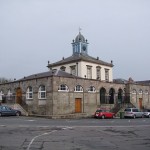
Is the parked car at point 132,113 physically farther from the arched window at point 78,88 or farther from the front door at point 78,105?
the arched window at point 78,88

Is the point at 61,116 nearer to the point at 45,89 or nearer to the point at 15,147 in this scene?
the point at 45,89

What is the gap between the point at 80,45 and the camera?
63406mm

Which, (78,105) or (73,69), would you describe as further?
(73,69)

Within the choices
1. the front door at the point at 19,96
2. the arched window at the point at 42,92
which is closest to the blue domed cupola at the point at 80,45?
the front door at the point at 19,96

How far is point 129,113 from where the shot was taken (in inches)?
1829

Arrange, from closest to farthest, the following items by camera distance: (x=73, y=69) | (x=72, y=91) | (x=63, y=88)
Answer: (x=63, y=88) < (x=72, y=91) < (x=73, y=69)

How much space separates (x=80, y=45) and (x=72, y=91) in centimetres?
2045

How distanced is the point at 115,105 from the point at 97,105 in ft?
17.4

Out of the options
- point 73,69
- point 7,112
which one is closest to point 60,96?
point 7,112

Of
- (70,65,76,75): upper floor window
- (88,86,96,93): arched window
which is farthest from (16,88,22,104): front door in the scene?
(70,65,76,75): upper floor window

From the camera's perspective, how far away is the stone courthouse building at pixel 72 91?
4312 centimetres

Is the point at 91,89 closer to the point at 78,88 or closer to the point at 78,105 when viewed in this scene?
the point at 78,88

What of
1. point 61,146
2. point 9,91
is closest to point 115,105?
point 9,91

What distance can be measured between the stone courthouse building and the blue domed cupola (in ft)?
1.46
